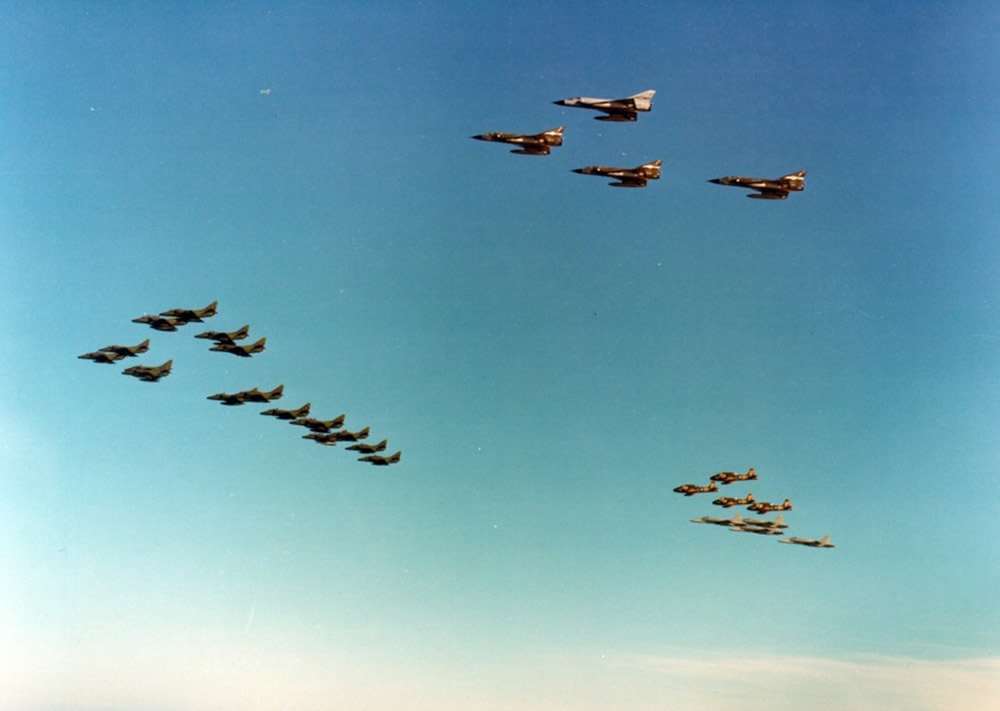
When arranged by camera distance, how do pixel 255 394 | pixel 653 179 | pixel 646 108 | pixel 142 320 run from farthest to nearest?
pixel 255 394
pixel 142 320
pixel 653 179
pixel 646 108

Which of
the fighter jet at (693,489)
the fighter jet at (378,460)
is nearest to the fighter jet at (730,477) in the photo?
the fighter jet at (693,489)

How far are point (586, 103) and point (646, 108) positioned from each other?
502cm

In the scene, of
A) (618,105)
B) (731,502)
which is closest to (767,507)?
(731,502)

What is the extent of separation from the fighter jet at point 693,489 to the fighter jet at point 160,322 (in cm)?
6144

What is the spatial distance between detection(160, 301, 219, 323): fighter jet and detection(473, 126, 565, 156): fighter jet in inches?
1446

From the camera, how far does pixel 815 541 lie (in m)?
135

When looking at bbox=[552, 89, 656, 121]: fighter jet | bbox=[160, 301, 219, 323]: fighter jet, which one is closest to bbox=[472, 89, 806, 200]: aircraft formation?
bbox=[552, 89, 656, 121]: fighter jet

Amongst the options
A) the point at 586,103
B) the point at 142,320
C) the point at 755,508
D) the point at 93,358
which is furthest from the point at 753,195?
the point at 93,358

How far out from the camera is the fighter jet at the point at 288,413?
123 meters

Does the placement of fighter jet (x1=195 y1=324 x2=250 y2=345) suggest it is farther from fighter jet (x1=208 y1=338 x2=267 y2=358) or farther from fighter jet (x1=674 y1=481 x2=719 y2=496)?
fighter jet (x1=674 y1=481 x2=719 y2=496)

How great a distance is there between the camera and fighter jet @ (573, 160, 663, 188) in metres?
96.3

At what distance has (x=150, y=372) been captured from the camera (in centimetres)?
11419

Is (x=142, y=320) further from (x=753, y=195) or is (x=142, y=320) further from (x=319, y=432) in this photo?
(x=753, y=195)

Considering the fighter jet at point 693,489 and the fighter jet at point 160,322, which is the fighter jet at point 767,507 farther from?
the fighter jet at point 160,322
